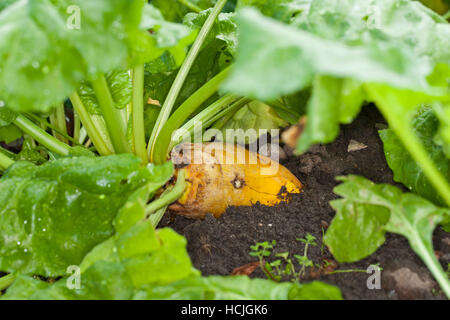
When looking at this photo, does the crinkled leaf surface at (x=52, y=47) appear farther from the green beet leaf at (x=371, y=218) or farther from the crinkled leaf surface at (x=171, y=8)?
the crinkled leaf surface at (x=171, y=8)

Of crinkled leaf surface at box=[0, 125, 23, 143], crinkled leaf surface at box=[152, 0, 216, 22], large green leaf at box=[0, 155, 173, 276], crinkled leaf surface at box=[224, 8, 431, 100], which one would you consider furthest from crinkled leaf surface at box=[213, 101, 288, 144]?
crinkled leaf surface at box=[224, 8, 431, 100]

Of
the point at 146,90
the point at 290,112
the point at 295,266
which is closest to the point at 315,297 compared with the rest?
the point at 295,266

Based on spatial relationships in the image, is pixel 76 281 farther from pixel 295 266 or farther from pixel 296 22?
pixel 296 22

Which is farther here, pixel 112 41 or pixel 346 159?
pixel 346 159

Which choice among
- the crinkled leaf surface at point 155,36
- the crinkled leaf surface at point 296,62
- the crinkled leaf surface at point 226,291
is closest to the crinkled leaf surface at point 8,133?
the crinkled leaf surface at point 155,36

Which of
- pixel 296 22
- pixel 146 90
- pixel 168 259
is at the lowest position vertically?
pixel 146 90

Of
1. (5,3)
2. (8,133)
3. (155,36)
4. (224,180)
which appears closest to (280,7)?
(155,36)
